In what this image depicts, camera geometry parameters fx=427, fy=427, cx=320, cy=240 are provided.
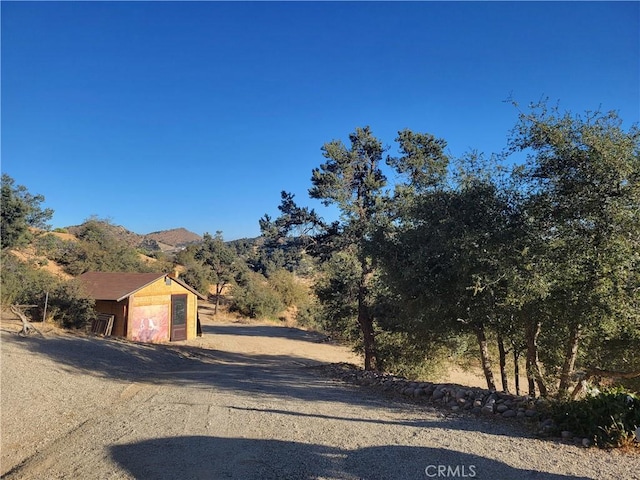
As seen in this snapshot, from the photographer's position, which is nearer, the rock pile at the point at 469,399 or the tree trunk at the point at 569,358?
the rock pile at the point at 469,399

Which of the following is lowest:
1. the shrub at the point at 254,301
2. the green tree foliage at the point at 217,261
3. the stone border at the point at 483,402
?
the stone border at the point at 483,402

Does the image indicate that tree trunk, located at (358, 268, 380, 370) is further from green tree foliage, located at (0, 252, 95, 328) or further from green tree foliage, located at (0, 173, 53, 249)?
green tree foliage, located at (0, 173, 53, 249)

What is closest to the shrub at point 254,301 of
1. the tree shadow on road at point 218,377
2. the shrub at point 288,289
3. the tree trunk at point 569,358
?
the shrub at point 288,289

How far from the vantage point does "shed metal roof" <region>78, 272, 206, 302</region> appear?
2495 centimetres

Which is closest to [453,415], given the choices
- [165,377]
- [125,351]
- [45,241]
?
[165,377]

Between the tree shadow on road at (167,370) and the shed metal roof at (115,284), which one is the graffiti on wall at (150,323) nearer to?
the shed metal roof at (115,284)

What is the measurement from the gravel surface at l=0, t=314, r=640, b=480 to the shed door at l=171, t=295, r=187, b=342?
1489 cm

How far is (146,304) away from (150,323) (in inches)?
48.2

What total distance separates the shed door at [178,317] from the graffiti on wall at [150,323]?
43 centimetres

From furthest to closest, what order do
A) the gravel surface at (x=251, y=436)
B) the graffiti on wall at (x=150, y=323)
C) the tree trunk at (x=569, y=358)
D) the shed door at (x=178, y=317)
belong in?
the shed door at (x=178, y=317)
the graffiti on wall at (x=150, y=323)
the tree trunk at (x=569, y=358)
the gravel surface at (x=251, y=436)

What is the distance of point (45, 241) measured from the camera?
46.7 metres

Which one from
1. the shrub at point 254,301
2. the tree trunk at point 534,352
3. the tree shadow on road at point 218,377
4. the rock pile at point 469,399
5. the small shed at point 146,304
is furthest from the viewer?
the shrub at point 254,301

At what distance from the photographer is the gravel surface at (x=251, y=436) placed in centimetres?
516

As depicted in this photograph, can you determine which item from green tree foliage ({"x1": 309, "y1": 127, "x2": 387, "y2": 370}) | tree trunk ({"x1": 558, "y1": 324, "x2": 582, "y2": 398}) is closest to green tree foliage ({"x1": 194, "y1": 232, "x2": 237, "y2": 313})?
green tree foliage ({"x1": 309, "y1": 127, "x2": 387, "y2": 370})
